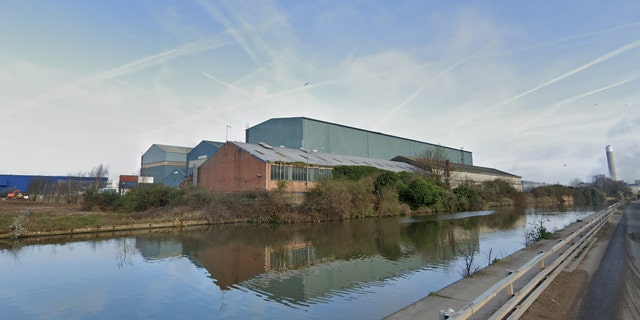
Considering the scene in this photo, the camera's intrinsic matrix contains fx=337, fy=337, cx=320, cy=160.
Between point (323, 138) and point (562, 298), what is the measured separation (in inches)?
2007

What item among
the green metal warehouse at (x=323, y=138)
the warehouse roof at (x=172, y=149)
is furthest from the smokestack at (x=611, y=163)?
the warehouse roof at (x=172, y=149)

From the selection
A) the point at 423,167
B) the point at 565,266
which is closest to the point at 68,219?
the point at 565,266

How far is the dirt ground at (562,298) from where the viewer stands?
588cm

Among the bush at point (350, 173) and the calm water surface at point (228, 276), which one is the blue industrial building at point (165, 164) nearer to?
the bush at point (350, 173)

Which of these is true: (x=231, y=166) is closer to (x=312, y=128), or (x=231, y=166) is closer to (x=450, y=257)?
(x=312, y=128)

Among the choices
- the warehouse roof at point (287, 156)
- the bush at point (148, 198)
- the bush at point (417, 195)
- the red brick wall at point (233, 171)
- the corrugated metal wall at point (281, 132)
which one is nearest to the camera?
the bush at point (148, 198)

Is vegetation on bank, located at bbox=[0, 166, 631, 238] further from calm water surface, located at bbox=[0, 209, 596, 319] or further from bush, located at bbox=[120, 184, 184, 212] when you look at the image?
calm water surface, located at bbox=[0, 209, 596, 319]

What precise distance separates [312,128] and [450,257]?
43.4m

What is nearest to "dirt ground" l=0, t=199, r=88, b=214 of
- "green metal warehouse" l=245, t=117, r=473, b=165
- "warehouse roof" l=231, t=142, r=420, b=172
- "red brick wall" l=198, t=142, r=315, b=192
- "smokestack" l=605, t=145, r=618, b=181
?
"red brick wall" l=198, t=142, r=315, b=192

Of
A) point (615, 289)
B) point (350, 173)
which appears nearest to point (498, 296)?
point (615, 289)

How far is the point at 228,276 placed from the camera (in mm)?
11062

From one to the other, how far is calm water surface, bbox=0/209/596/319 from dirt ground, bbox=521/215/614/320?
272 cm

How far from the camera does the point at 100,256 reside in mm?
14766

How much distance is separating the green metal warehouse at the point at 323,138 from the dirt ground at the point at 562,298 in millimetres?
45132
